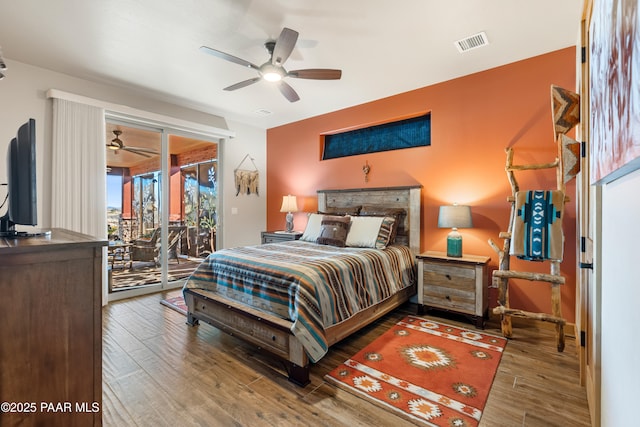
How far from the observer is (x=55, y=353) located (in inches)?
44.0

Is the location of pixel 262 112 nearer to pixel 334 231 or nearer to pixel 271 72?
pixel 271 72

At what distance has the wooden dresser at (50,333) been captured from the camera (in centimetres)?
103

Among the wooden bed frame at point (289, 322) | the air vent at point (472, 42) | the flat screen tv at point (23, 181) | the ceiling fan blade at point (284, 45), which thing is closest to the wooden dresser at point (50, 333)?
the flat screen tv at point (23, 181)

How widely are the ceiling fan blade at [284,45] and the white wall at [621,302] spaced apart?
2.17 m

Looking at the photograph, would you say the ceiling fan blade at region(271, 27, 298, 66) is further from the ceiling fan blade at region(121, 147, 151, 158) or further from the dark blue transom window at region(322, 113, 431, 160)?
the ceiling fan blade at region(121, 147, 151, 158)

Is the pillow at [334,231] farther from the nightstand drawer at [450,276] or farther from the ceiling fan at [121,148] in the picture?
the ceiling fan at [121,148]

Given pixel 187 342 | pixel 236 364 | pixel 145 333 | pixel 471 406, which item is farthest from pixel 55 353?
pixel 471 406

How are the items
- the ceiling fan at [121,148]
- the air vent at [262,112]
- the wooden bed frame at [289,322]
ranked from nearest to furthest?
the wooden bed frame at [289,322] → the ceiling fan at [121,148] → the air vent at [262,112]

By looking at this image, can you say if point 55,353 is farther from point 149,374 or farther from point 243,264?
point 243,264

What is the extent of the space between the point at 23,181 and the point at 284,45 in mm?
1954

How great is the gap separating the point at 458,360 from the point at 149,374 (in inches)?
93.0

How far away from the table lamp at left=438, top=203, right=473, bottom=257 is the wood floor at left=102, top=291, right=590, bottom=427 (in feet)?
3.24

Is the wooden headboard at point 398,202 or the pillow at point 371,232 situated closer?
the pillow at point 371,232

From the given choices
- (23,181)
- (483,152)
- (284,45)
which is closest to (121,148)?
(284,45)
